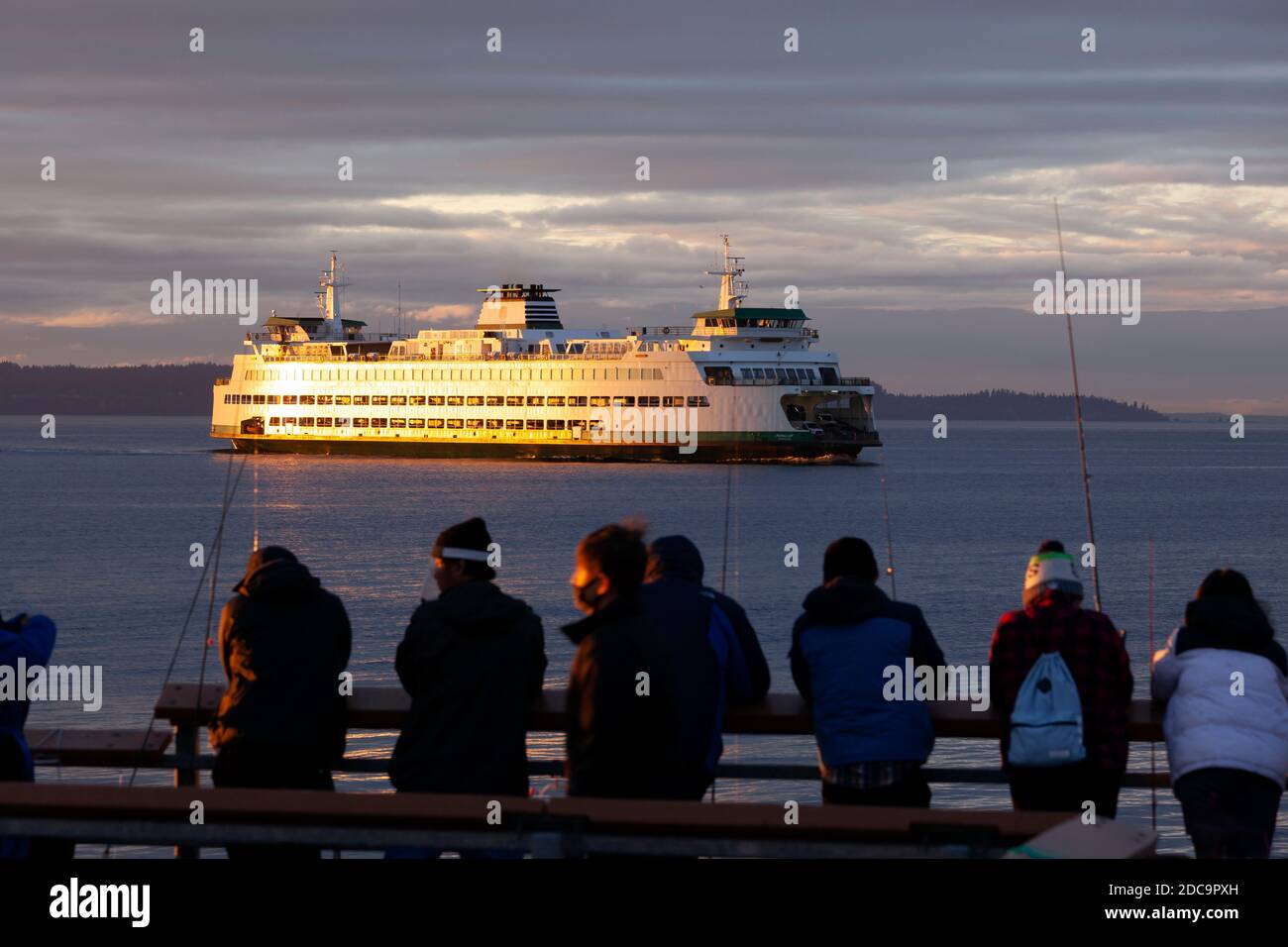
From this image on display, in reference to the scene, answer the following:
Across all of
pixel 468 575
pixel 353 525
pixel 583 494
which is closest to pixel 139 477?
pixel 583 494

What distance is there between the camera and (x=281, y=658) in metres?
5.81

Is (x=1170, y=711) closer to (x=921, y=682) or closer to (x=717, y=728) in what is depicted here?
(x=921, y=682)

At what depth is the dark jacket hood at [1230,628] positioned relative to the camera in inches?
222

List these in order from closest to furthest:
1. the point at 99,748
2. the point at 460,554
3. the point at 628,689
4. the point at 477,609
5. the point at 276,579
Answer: the point at 628,689
the point at 477,609
the point at 460,554
the point at 276,579
the point at 99,748

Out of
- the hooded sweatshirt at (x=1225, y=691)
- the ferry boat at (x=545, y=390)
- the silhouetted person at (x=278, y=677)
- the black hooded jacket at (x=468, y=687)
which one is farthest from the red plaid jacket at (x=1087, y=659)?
the ferry boat at (x=545, y=390)

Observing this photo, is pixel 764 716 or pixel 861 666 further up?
pixel 861 666

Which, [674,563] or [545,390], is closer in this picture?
[674,563]

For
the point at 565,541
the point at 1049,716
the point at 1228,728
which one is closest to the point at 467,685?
the point at 1049,716

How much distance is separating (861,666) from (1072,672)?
723mm

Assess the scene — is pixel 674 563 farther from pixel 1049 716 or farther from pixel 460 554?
pixel 1049 716

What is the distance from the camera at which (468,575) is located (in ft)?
18.6
